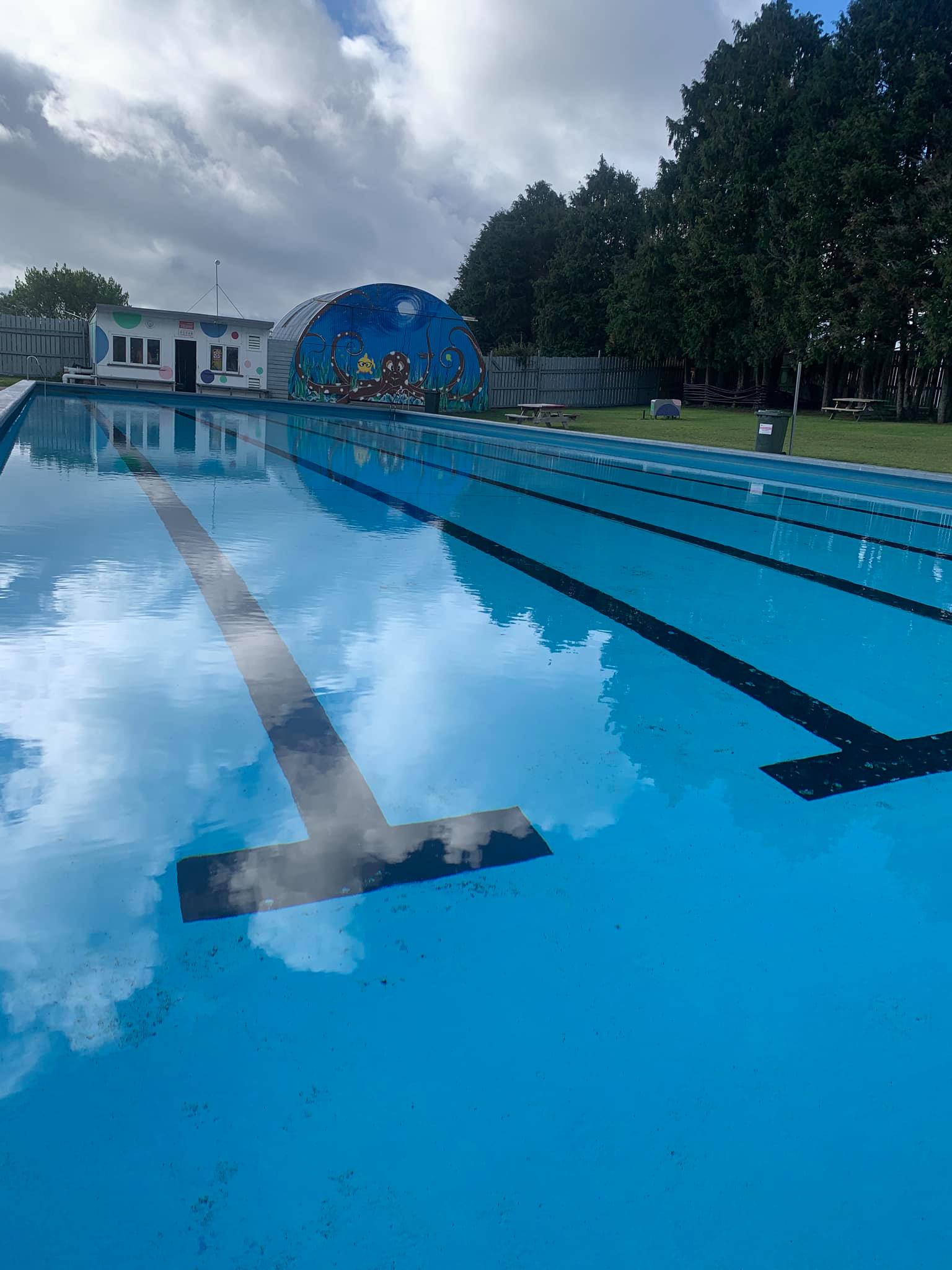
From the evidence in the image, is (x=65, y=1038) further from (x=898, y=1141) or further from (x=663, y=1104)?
(x=898, y=1141)

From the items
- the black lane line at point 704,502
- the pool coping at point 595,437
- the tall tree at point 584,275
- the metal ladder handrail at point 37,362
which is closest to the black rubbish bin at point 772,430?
the pool coping at point 595,437

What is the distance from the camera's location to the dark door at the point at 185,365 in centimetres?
2603

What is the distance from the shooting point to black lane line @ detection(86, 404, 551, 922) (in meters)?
1.99

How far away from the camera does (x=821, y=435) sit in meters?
19.1

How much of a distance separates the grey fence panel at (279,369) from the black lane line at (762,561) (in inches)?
751

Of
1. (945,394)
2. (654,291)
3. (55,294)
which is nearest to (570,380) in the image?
(654,291)

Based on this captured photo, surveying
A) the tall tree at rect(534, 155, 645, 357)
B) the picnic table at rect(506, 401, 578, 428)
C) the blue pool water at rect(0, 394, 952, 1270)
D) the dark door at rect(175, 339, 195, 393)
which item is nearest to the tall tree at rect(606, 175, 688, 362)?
the tall tree at rect(534, 155, 645, 357)

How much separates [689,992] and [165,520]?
6.00m

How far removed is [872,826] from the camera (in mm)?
2439

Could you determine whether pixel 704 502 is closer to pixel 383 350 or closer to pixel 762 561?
pixel 762 561

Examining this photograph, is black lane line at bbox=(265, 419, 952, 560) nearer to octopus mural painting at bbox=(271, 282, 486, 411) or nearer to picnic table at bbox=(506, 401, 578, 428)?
picnic table at bbox=(506, 401, 578, 428)

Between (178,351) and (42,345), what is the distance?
4951 mm

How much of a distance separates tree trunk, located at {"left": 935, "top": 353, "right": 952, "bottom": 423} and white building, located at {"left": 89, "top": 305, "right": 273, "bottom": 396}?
2020cm

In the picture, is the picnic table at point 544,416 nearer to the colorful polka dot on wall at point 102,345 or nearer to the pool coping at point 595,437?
the pool coping at point 595,437
